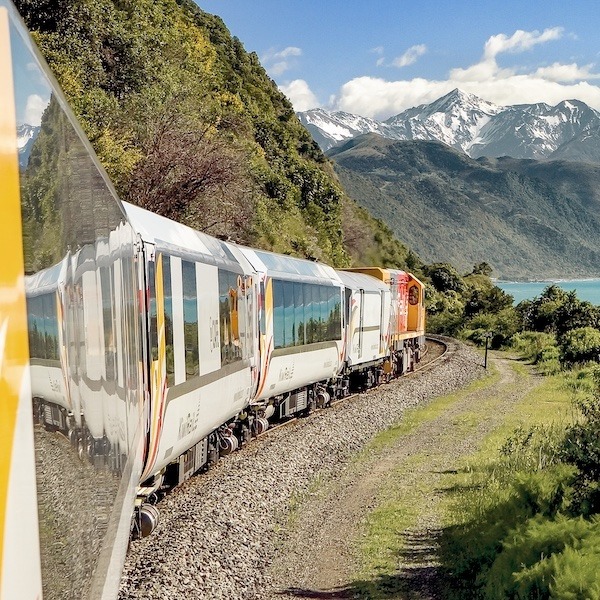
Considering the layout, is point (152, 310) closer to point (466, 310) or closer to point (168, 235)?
point (168, 235)

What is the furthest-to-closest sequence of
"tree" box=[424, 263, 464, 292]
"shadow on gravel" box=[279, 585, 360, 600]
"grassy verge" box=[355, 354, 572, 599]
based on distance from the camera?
"tree" box=[424, 263, 464, 292]
"grassy verge" box=[355, 354, 572, 599]
"shadow on gravel" box=[279, 585, 360, 600]

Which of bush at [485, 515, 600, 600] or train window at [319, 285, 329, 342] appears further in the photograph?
train window at [319, 285, 329, 342]

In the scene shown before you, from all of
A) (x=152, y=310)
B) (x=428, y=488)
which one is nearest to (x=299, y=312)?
(x=428, y=488)

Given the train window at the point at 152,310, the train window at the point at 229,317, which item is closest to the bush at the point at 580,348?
the train window at the point at 229,317

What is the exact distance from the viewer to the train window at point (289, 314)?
1625cm

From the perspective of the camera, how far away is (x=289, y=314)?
16547 mm

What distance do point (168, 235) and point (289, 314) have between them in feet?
25.6

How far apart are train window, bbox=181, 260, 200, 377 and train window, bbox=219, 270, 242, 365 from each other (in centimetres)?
144

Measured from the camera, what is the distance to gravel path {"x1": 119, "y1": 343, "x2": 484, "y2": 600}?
8766 mm

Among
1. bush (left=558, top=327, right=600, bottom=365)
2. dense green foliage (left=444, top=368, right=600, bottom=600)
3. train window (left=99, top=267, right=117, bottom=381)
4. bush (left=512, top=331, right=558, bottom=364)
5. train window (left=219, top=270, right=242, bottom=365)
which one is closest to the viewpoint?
train window (left=99, top=267, right=117, bottom=381)

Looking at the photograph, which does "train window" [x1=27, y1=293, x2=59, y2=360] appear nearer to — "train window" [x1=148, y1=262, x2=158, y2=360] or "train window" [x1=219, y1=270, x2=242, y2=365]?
"train window" [x1=148, y1=262, x2=158, y2=360]

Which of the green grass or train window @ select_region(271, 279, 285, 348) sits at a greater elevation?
train window @ select_region(271, 279, 285, 348)

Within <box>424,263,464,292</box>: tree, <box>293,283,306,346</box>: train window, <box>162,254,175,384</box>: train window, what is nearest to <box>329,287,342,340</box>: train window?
<box>293,283,306,346</box>: train window

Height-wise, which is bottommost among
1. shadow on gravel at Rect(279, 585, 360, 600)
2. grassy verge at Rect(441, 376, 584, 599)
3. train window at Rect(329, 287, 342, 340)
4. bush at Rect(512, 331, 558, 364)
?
bush at Rect(512, 331, 558, 364)
